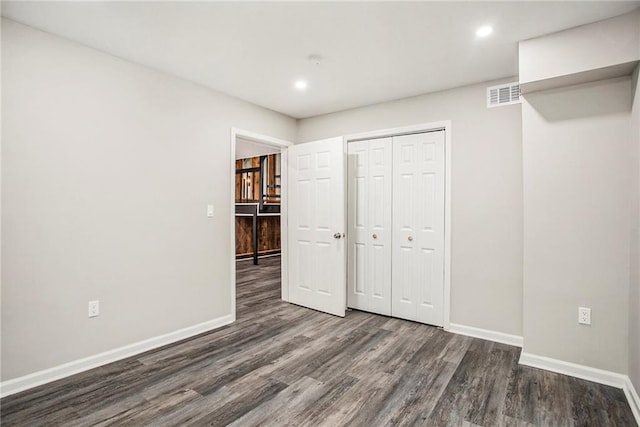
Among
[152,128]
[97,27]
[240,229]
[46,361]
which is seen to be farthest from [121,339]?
[240,229]

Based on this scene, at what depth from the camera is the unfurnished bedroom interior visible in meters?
2.12

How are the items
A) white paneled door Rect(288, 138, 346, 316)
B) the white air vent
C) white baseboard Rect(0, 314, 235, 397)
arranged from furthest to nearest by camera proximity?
1. white paneled door Rect(288, 138, 346, 316)
2. the white air vent
3. white baseboard Rect(0, 314, 235, 397)

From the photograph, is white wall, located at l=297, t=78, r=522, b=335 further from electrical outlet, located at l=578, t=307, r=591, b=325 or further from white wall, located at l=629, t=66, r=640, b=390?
white wall, located at l=629, t=66, r=640, b=390

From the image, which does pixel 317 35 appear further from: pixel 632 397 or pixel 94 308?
pixel 632 397

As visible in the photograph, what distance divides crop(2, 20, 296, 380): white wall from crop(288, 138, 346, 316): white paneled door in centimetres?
102

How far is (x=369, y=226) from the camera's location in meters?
3.96

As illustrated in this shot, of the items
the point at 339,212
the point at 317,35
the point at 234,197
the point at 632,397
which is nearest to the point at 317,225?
the point at 339,212

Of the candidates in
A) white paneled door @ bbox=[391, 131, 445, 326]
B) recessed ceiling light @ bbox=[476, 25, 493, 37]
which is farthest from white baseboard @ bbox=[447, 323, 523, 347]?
recessed ceiling light @ bbox=[476, 25, 493, 37]

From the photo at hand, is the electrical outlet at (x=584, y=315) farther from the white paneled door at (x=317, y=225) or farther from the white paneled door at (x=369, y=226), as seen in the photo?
the white paneled door at (x=317, y=225)

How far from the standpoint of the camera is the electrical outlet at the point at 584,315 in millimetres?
2416

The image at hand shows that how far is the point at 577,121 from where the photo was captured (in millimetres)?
2455

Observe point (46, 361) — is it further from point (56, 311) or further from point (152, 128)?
point (152, 128)

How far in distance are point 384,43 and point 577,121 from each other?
1507 mm

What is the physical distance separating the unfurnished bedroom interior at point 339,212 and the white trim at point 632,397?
0.02 meters
